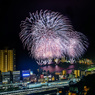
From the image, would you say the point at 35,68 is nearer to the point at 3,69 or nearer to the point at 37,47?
the point at 3,69

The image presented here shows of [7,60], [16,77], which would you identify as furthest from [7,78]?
[7,60]

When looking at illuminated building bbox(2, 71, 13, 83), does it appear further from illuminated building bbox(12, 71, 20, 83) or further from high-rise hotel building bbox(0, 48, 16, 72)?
high-rise hotel building bbox(0, 48, 16, 72)

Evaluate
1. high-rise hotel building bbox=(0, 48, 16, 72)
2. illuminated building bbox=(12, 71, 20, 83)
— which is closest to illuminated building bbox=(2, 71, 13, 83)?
illuminated building bbox=(12, 71, 20, 83)

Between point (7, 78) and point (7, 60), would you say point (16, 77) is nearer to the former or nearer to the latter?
point (7, 78)

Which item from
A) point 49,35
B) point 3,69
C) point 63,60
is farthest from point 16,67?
point 49,35

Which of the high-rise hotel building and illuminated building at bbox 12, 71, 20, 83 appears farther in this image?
the high-rise hotel building

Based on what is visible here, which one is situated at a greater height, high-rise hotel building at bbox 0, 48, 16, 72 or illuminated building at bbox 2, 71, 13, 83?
high-rise hotel building at bbox 0, 48, 16, 72

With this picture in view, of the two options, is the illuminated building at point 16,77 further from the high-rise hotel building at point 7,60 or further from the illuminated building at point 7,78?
the high-rise hotel building at point 7,60

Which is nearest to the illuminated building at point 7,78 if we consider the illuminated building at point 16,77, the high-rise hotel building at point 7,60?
the illuminated building at point 16,77
